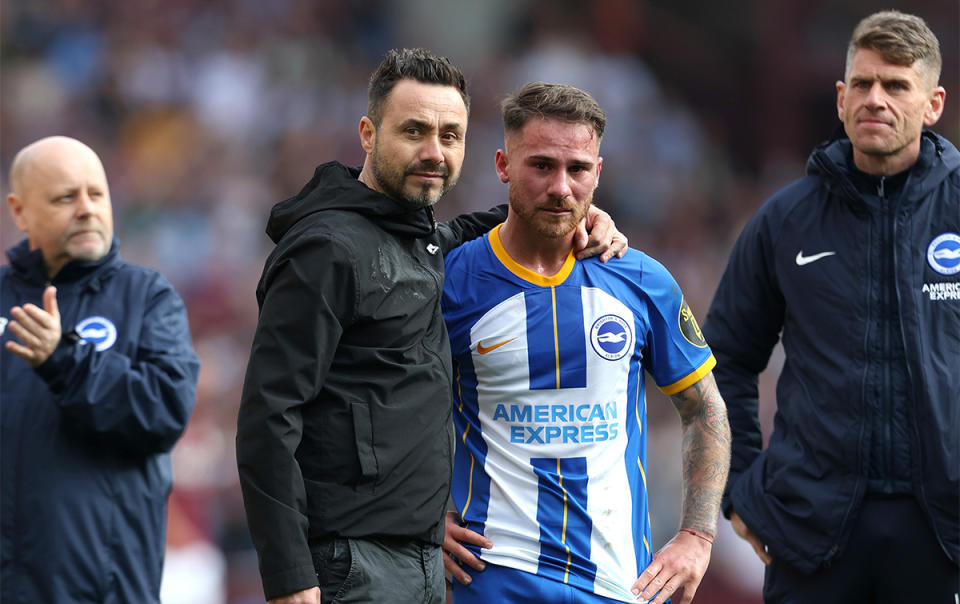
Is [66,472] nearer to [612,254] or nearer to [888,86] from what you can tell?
[612,254]

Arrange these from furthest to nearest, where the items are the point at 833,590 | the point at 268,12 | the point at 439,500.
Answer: the point at 268,12 → the point at 833,590 → the point at 439,500

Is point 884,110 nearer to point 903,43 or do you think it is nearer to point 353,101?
point 903,43

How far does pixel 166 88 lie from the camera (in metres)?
11.6

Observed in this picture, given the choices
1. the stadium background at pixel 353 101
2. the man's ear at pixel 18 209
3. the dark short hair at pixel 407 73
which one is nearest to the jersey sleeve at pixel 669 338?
the dark short hair at pixel 407 73

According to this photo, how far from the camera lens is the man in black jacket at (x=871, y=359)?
165 inches

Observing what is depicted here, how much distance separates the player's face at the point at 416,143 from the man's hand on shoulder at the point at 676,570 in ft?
4.34

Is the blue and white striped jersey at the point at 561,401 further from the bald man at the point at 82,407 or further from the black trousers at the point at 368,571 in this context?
the bald man at the point at 82,407

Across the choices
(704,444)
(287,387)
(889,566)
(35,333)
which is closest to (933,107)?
(704,444)

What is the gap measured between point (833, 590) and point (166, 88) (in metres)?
8.90

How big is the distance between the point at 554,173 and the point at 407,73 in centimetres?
56

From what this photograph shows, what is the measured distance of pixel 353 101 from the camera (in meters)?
11.9

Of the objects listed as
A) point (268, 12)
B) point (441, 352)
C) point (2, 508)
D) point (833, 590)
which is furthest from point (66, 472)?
point (268, 12)

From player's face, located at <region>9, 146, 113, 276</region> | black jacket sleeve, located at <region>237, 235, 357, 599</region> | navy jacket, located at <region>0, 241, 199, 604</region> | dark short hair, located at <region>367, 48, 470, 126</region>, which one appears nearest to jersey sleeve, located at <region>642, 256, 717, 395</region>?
dark short hair, located at <region>367, 48, 470, 126</region>

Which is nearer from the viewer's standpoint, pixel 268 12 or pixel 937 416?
pixel 937 416
